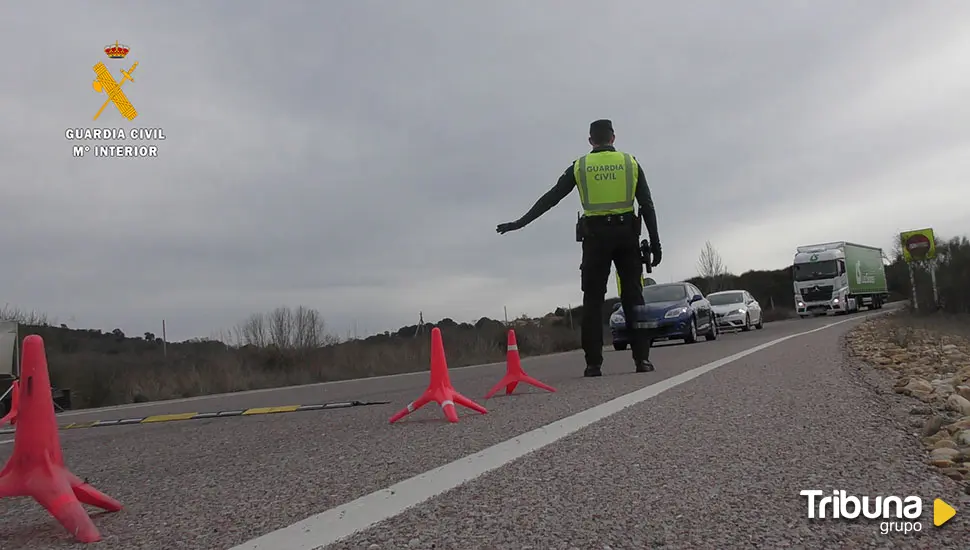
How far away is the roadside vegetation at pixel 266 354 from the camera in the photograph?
18.3m

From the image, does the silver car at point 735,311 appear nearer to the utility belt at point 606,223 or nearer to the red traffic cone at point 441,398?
the utility belt at point 606,223

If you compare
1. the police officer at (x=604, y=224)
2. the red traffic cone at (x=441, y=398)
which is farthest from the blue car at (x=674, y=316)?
the red traffic cone at (x=441, y=398)

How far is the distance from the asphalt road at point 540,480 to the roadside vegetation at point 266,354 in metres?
10.5

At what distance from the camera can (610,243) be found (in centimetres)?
790

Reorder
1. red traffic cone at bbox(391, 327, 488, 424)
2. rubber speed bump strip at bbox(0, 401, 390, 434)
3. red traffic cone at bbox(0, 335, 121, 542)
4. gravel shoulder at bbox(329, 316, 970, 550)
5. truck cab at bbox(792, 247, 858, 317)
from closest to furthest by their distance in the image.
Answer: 1. gravel shoulder at bbox(329, 316, 970, 550)
2. red traffic cone at bbox(0, 335, 121, 542)
3. red traffic cone at bbox(391, 327, 488, 424)
4. rubber speed bump strip at bbox(0, 401, 390, 434)
5. truck cab at bbox(792, 247, 858, 317)

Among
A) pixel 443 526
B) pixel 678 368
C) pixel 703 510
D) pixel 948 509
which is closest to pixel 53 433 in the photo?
pixel 443 526

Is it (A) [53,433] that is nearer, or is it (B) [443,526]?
(B) [443,526]

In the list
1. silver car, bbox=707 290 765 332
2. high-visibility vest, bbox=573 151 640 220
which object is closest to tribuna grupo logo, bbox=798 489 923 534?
high-visibility vest, bbox=573 151 640 220

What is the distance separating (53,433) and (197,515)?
70 centimetres

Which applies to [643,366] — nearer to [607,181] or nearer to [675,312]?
[607,181]

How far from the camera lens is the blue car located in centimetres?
1827

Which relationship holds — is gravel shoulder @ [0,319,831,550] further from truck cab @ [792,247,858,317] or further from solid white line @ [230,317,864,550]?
truck cab @ [792,247,858,317]

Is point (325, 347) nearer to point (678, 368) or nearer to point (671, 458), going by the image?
point (678, 368)

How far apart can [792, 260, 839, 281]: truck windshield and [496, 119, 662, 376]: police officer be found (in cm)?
3695
